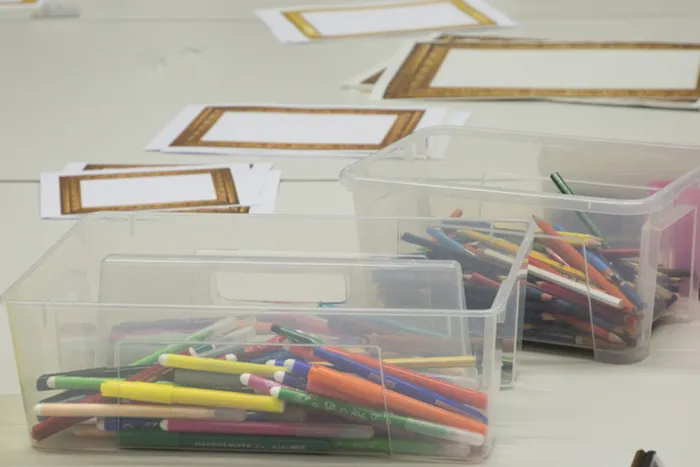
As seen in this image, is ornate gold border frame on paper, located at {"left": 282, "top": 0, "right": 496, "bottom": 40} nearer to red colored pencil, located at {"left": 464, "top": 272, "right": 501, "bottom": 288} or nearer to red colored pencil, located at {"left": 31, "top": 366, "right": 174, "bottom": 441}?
red colored pencil, located at {"left": 464, "top": 272, "right": 501, "bottom": 288}

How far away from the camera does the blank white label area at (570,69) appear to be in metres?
1.49

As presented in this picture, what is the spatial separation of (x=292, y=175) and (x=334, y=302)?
437 mm

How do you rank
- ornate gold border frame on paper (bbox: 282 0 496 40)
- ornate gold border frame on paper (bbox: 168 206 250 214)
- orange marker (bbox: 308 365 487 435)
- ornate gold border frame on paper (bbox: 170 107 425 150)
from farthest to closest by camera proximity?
ornate gold border frame on paper (bbox: 282 0 496 40), ornate gold border frame on paper (bbox: 170 107 425 150), ornate gold border frame on paper (bbox: 168 206 250 214), orange marker (bbox: 308 365 487 435)

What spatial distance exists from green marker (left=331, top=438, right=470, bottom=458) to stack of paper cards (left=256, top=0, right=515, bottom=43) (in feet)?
3.93

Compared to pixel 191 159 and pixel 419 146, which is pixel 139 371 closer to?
pixel 419 146

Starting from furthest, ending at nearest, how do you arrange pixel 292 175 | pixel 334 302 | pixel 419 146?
pixel 292 175
pixel 419 146
pixel 334 302

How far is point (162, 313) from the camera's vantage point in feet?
2.23

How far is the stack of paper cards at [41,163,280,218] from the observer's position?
1.13 m

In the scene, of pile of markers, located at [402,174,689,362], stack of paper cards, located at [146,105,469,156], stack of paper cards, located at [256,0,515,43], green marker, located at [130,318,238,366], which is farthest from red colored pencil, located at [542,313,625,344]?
stack of paper cards, located at [256,0,515,43]

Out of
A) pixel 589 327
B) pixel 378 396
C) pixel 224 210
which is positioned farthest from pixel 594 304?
pixel 224 210

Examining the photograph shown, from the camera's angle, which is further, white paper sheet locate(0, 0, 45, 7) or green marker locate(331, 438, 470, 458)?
white paper sheet locate(0, 0, 45, 7)

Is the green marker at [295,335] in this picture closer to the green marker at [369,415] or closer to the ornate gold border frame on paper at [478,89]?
the green marker at [369,415]

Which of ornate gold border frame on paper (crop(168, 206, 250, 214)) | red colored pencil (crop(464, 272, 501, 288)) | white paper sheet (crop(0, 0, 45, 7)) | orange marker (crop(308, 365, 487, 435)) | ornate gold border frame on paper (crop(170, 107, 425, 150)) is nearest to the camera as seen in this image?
orange marker (crop(308, 365, 487, 435))

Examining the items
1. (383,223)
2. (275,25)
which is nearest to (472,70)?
(275,25)
